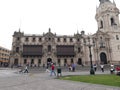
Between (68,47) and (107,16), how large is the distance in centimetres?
2064

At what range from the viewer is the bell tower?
5453 centimetres

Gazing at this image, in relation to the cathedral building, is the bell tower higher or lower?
higher

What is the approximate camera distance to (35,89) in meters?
9.16

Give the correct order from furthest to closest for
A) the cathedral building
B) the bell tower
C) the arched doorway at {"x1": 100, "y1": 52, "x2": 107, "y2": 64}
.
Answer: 1. the bell tower
2. the arched doorway at {"x1": 100, "y1": 52, "x2": 107, "y2": 64}
3. the cathedral building

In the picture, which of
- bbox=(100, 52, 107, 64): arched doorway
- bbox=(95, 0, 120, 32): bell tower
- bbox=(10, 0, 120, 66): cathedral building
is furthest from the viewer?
bbox=(95, 0, 120, 32): bell tower

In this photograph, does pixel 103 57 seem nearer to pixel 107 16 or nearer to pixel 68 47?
pixel 68 47

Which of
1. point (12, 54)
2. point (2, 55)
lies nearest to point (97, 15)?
point (12, 54)

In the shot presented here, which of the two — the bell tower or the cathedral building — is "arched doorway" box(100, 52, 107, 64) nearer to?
the cathedral building

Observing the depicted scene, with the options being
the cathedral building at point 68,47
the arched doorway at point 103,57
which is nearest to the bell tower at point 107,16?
the cathedral building at point 68,47

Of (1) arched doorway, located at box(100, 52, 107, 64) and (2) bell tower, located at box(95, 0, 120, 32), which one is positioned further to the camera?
(2) bell tower, located at box(95, 0, 120, 32)

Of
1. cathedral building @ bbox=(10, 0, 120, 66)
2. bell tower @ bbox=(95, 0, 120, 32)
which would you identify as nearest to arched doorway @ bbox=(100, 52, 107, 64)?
cathedral building @ bbox=(10, 0, 120, 66)

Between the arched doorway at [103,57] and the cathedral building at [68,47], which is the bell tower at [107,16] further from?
the arched doorway at [103,57]

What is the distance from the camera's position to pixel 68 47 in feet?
173

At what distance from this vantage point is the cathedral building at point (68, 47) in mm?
50531
